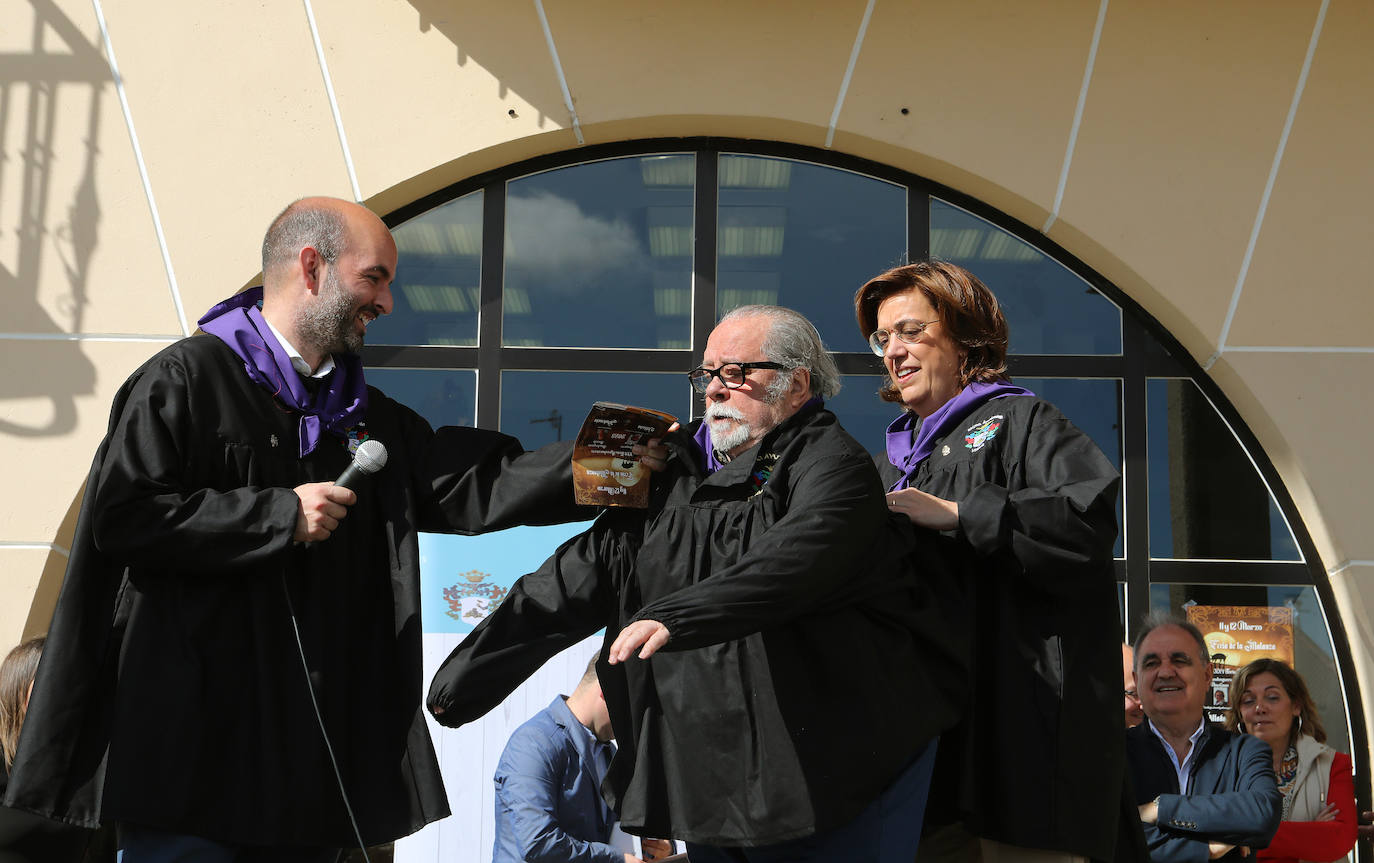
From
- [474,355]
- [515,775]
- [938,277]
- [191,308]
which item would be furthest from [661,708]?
[191,308]

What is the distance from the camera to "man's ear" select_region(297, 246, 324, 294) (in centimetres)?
295

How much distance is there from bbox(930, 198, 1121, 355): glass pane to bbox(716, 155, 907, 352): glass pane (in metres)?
0.25

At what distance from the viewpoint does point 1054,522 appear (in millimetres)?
2842

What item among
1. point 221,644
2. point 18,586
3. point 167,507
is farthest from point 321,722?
point 18,586

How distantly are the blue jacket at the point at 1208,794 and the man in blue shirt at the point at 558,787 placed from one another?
1691mm

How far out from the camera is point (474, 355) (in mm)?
6133

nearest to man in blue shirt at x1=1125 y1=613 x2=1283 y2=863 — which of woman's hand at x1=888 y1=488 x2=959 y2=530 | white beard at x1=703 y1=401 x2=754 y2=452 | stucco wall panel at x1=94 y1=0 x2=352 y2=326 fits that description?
woman's hand at x1=888 y1=488 x2=959 y2=530

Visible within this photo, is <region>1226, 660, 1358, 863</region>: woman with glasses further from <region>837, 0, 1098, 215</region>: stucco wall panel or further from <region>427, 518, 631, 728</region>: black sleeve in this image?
<region>427, 518, 631, 728</region>: black sleeve

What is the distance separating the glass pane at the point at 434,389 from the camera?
6.11 metres

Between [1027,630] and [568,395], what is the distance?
3459mm

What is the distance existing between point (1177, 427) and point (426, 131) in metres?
3.76

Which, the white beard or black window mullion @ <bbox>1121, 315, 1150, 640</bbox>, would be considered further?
black window mullion @ <bbox>1121, 315, 1150, 640</bbox>

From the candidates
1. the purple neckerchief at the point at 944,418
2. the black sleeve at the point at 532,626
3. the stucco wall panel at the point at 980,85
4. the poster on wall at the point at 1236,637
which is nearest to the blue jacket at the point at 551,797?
the black sleeve at the point at 532,626

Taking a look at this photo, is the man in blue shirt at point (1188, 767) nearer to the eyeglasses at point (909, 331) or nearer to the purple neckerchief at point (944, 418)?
the purple neckerchief at point (944, 418)
